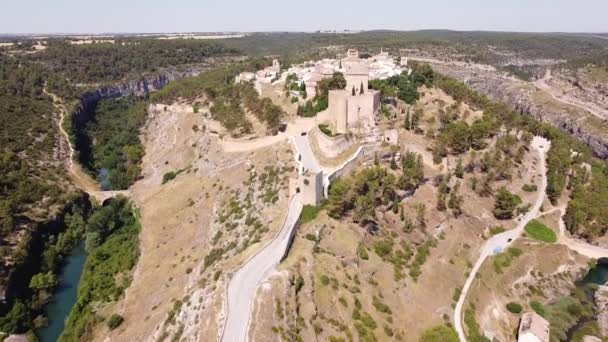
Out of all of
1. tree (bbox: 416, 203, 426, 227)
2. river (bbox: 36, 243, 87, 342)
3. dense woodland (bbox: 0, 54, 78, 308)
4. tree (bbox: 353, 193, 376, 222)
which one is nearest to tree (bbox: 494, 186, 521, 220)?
tree (bbox: 416, 203, 426, 227)

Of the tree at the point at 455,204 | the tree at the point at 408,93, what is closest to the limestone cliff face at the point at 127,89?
the tree at the point at 408,93

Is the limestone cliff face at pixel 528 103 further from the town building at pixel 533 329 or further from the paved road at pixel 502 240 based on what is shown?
the town building at pixel 533 329

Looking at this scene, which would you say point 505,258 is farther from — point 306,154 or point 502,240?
point 306,154

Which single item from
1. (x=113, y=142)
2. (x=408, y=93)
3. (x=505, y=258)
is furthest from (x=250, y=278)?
(x=113, y=142)

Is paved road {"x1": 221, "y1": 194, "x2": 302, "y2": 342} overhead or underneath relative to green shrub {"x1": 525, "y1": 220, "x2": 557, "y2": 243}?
overhead

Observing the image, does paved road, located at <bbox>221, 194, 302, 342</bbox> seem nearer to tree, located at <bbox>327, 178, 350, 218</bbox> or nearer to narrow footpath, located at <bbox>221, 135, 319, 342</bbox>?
narrow footpath, located at <bbox>221, 135, 319, 342</bbox>

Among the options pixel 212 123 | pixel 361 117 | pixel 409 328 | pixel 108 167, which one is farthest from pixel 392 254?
pixel 108 167
